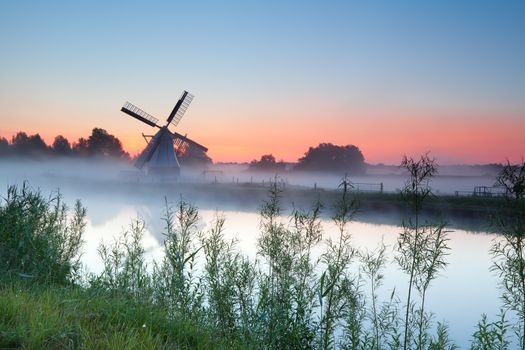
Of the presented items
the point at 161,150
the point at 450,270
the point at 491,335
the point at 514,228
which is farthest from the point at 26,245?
the point at 161,150

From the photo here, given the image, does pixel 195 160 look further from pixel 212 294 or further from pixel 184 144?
pixel 212 294

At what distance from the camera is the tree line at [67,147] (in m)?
131

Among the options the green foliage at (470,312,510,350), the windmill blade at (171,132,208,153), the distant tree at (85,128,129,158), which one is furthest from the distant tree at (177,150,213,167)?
the green foliage at (470,312,510,350)

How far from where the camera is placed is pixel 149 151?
75312 millimetres

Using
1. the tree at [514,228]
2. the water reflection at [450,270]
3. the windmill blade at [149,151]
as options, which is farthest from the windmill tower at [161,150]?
the tree at [514,228]

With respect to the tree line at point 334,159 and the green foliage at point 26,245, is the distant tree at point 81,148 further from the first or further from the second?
the green foliage at point 26,245

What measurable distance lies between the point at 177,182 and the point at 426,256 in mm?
69588

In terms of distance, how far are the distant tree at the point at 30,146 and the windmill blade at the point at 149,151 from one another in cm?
7974

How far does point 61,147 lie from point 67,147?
1855mm

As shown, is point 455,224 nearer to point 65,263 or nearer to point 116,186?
point 65,263

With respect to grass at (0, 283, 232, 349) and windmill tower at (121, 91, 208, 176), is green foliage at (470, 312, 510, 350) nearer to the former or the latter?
grass at (0, 283, 232, 349)

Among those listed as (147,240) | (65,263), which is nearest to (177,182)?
(147,240)

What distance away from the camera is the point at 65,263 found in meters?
11.0

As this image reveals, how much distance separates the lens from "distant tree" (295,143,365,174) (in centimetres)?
13675
